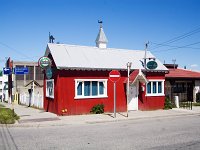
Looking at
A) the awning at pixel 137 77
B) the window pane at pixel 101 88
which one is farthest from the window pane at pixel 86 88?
the awning at pixel 137 77

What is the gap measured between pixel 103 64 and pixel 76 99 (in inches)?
135

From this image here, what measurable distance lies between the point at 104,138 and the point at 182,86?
21.1 metres

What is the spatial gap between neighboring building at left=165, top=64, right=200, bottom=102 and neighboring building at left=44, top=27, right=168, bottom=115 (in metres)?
6.43

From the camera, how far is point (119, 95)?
20.0 metres

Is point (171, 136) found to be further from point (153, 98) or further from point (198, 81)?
point (198, 81)

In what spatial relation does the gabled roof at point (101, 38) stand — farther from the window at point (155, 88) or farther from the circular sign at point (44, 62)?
the circular sign at point (44, 62)

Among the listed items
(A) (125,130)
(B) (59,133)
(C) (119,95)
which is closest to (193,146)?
(A) (125,130)

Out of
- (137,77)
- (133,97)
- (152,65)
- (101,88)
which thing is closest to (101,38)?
(152,65)

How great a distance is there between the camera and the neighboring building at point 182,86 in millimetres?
28141

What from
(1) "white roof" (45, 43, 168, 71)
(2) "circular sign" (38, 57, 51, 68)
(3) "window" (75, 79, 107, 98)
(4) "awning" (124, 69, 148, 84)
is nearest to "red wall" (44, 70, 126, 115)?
(3) "window" (75, 79, 107, 98)

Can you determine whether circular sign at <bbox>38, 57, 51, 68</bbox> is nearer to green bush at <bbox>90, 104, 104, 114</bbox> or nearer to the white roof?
the white roof

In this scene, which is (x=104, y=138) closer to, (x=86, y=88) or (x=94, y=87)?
(x=86, y=88)

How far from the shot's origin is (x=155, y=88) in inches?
856

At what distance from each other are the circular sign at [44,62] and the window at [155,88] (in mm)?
8194
